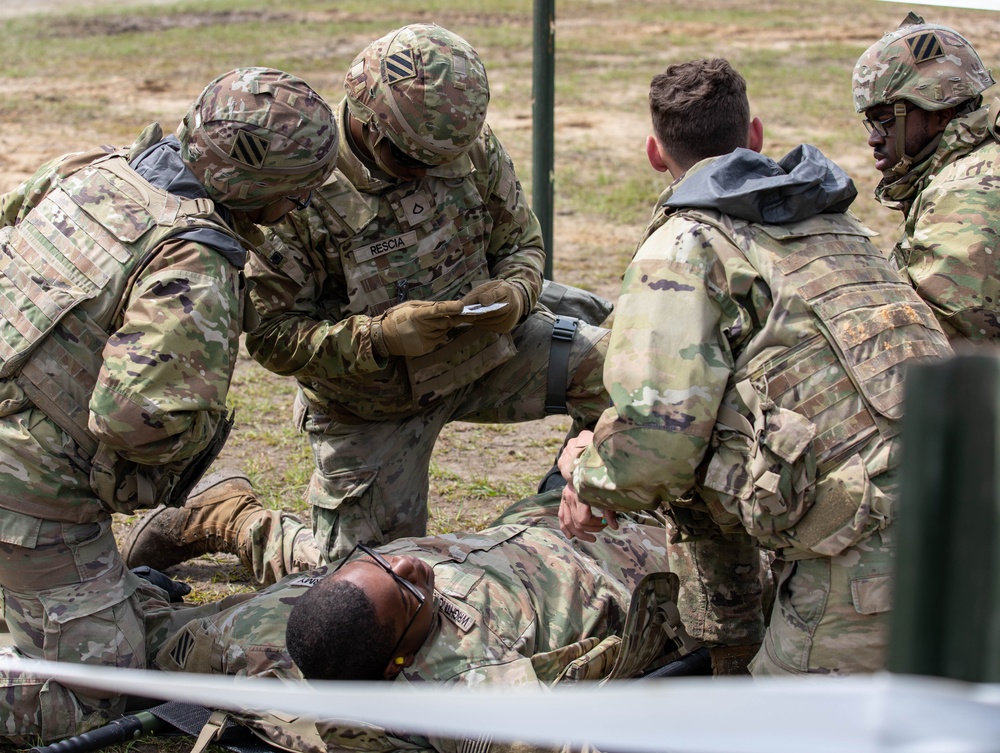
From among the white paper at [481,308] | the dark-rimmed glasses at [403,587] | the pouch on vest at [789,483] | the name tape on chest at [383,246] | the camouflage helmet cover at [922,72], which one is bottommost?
the dark-rimmed glasses at [403,587]

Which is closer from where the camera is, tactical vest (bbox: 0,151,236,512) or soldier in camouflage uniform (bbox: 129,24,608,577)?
tactical vest (bbox: 0,151,236,512)

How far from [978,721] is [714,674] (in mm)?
2551

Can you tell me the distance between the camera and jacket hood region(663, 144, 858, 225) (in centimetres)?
305

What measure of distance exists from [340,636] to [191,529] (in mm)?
1726

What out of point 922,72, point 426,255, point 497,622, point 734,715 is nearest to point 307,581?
point 497,622

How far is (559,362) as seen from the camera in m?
4.79

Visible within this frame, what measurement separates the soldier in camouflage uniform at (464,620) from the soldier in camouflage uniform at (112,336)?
403 millimetres

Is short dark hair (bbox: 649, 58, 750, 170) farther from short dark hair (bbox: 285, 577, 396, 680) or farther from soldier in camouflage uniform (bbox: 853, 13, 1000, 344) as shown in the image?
short dark hair (bbox: 285, 577, 396, 680)

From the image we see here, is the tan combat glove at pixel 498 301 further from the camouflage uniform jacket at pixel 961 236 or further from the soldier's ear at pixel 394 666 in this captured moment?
the camouflage uniform jacket at pixel 961 236

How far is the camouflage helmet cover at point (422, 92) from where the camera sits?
3.92 m

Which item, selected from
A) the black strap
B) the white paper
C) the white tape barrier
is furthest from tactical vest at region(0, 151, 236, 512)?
the white tape barrier

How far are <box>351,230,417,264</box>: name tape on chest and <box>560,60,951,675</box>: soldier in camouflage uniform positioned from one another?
1.37 meters

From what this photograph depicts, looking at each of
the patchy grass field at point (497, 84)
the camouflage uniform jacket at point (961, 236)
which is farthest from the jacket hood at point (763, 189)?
the patchy grass field at point (497, 84)

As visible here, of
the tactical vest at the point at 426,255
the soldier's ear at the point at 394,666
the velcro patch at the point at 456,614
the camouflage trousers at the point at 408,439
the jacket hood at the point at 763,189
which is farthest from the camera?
the camouflage trousers at the point at 408,439
